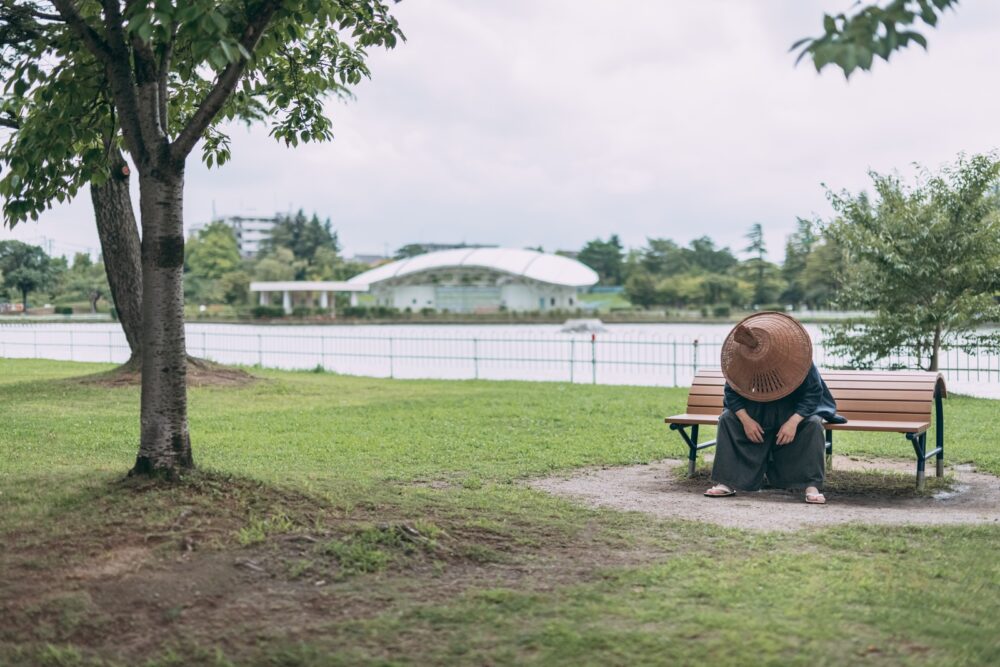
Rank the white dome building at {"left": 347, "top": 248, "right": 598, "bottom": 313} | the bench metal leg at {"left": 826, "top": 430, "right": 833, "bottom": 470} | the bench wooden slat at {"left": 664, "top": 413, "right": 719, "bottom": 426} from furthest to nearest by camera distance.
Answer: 1. the white dome building at {"left": 347, "top": 248, "right": 598, "bottom": 313}
2. the bench metal leg at {"left": 826, "top": 430, "right": 833, "bottom": 470}
3. the bench wooden slat at {"left": 664, "top": 413, "right": 719, "bottom": 426}

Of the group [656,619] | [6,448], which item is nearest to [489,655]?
[656,619]

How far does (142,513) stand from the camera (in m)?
6.23

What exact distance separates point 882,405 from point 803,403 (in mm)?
1124

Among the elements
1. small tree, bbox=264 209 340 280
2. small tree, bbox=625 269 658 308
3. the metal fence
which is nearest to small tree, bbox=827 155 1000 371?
the metal fence

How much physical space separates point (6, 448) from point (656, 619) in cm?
791

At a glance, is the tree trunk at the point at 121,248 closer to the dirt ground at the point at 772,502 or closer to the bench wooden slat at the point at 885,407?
the dirt ground at the point at 772,502

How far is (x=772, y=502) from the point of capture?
7988mm

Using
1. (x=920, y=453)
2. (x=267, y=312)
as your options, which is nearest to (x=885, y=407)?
(x=920, y=453)

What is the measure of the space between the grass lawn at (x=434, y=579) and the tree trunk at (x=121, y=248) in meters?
10.00

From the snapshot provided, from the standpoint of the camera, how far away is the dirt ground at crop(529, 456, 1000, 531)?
287 inches

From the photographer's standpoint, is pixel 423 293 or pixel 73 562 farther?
pixel 423 293

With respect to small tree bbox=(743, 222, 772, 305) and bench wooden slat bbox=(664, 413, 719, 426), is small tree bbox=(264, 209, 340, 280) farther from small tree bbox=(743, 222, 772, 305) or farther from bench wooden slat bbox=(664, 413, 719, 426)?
bench wooden slat bbox=(664, 413, 719, 426)

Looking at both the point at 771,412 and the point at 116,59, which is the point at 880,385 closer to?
the point at 771,412

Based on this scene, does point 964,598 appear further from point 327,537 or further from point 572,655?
point 327,537
